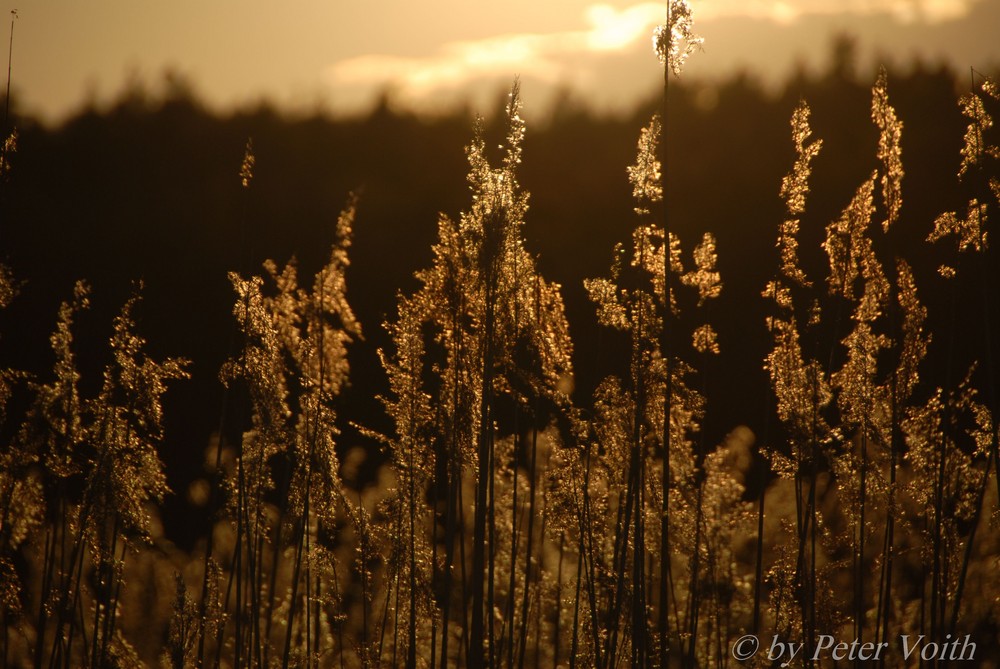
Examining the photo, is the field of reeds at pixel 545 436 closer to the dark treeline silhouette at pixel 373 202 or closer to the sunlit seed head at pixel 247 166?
the sunlit seed head at pixel 247 166

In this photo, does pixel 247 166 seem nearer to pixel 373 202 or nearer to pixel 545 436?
pixel 545 436

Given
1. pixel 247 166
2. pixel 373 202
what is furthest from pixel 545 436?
pixel 373 202

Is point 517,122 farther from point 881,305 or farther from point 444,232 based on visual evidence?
point 881,305

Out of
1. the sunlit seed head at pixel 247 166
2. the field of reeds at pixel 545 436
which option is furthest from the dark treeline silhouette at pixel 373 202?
the sunlit seed head at pixel 247 166

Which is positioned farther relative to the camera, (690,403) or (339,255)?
(339,255)

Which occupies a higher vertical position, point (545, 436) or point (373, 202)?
point (373, 202)

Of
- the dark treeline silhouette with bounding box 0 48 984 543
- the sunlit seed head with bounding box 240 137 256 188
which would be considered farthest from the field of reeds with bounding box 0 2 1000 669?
the dark treeline silhouette with bounding box 0 48 984 543

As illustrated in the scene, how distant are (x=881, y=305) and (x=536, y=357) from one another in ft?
6.64

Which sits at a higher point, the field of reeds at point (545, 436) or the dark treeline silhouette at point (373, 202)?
the dark treeline silhouette at point (373, 202)

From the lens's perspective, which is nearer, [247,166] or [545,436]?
[247,166]

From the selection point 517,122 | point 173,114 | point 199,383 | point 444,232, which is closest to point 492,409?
point 444,232

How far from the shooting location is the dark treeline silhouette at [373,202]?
17969mm

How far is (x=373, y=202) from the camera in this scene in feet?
74.9

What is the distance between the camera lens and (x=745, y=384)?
17875 mm
